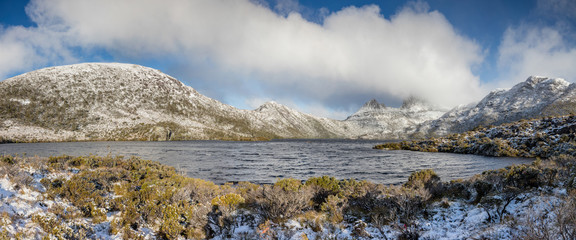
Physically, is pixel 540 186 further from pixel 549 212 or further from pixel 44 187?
pixel 44 187

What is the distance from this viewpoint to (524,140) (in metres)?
48.8

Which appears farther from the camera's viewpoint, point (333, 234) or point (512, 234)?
point (333, 234)

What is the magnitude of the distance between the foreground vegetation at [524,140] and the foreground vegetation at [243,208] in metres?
38.8

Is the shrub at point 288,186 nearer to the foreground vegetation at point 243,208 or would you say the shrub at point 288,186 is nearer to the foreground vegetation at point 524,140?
the foreground vegetation at point 243,208

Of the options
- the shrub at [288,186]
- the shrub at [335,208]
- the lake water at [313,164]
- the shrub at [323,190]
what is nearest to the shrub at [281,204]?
the shrub at [288,186]

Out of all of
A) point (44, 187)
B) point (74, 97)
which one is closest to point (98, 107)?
point (74, 97)

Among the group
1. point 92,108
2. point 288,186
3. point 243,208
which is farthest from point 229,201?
point 92,108

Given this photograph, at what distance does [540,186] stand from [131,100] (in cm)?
20312

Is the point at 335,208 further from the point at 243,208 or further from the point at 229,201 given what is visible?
the point at 229,201

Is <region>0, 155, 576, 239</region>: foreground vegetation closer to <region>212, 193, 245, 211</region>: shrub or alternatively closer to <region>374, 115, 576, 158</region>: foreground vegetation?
<region>212, 193, 245, 211</region>: shrub

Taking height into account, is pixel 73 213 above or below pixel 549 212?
below

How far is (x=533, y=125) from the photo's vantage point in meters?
53.1

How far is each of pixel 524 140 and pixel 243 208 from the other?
62593 millimetres

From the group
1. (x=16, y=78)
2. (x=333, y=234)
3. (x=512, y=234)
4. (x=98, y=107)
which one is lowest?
(x=333, y=234)
